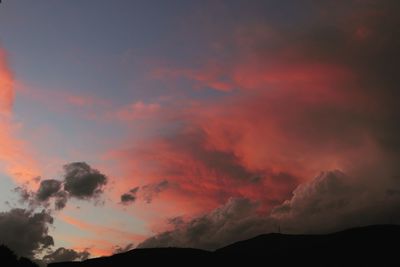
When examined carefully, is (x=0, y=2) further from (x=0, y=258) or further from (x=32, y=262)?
(x=32, y=262)

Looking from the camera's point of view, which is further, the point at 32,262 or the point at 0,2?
the point at 32,262

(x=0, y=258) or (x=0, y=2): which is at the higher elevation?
A: (x=0, y=2)

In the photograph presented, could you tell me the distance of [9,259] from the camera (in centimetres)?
15475

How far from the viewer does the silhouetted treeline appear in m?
152

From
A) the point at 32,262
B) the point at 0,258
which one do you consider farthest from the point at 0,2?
the point at 32,262

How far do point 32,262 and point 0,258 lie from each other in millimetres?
21168

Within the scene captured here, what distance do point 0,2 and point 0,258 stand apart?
9317cm

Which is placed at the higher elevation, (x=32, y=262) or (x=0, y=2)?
(x=0, y=2)

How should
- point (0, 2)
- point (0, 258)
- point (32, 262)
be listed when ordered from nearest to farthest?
point (0, 2) < point (0, 258) < point (32, 262)

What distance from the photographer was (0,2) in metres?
83.9

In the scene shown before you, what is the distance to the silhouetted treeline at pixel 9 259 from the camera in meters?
152

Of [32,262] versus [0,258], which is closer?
[0,258]

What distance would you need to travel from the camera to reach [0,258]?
151 metres

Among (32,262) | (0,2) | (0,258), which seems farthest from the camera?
(32,262)
